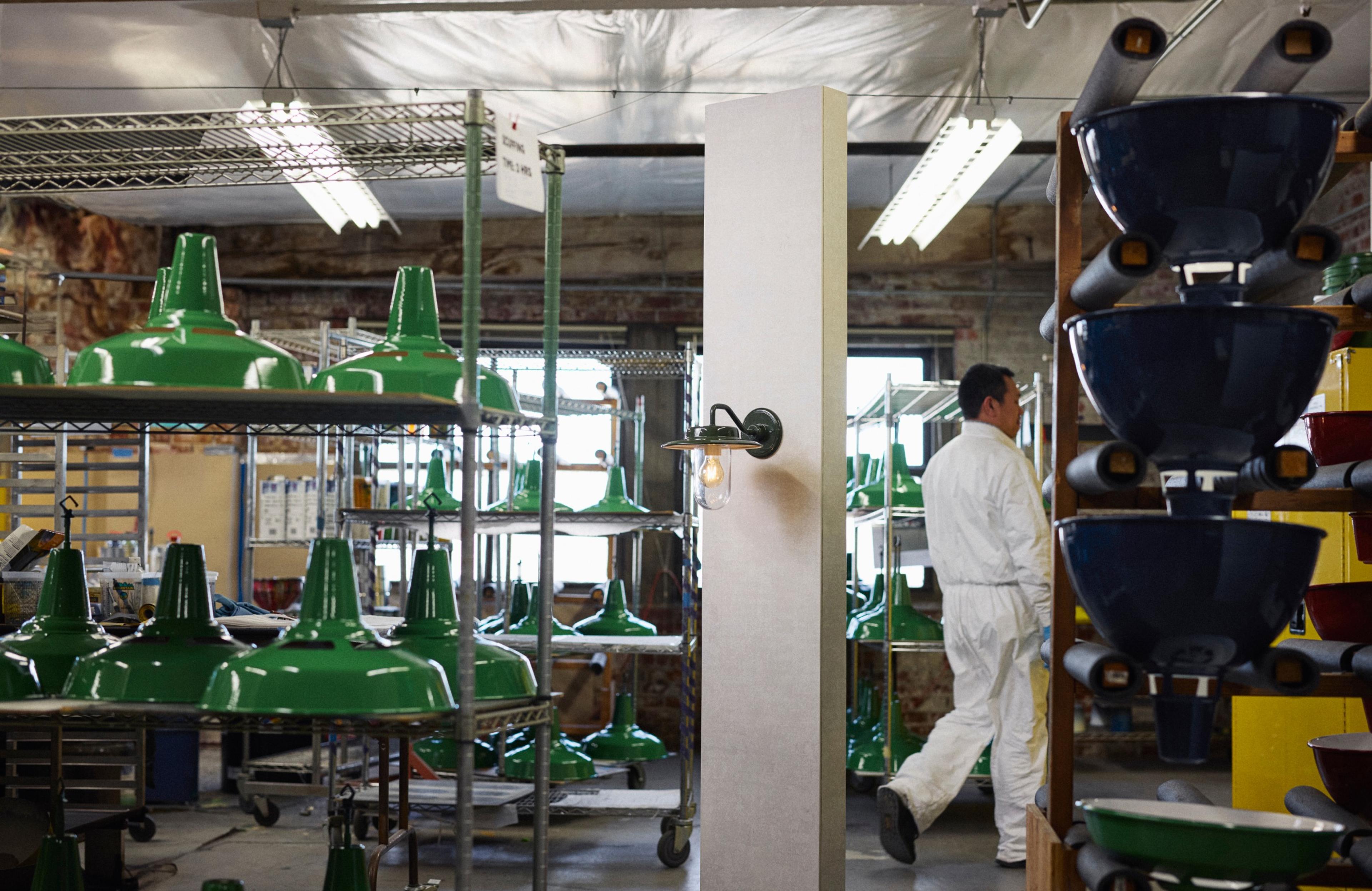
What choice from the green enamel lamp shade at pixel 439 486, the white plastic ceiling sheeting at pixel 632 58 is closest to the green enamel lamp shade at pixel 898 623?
the green enamel lamp shade at pixel 439 486

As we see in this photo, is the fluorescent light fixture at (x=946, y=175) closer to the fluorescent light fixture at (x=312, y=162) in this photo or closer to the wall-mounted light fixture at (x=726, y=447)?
the wall-mounted light fixture at (x=726, y=447)

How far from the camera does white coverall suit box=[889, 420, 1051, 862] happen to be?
15.4 feet

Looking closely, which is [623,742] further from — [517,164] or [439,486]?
[517,164]

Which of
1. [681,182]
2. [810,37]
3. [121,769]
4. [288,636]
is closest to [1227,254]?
[288,636]

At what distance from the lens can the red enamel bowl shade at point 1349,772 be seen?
5.67 ft

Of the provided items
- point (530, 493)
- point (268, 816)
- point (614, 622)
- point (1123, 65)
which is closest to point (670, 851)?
point (614, 622)

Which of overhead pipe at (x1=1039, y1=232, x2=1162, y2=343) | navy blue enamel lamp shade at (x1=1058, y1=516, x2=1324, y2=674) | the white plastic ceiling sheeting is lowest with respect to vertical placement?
navy blue enamel lamp shade at (x1=1058, y1=516, x2=1324, y2=674)

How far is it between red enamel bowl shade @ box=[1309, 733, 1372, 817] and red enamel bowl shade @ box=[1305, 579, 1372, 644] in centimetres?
17

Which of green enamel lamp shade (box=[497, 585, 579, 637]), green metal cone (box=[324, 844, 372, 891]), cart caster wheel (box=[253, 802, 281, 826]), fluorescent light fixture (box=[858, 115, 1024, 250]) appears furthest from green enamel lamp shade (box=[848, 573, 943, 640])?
green metal cone (box=[324, 844, 372, 891])

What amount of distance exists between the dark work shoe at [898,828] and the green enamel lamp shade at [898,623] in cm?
112

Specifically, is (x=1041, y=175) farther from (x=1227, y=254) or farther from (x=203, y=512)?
(x=1227, y=254)

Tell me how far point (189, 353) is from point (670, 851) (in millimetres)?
3492

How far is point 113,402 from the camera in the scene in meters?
1.80

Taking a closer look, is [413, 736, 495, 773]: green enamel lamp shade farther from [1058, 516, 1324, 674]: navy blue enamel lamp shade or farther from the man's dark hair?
[1058, 516, 1324, 674]: navy blue enamel lamp shade
